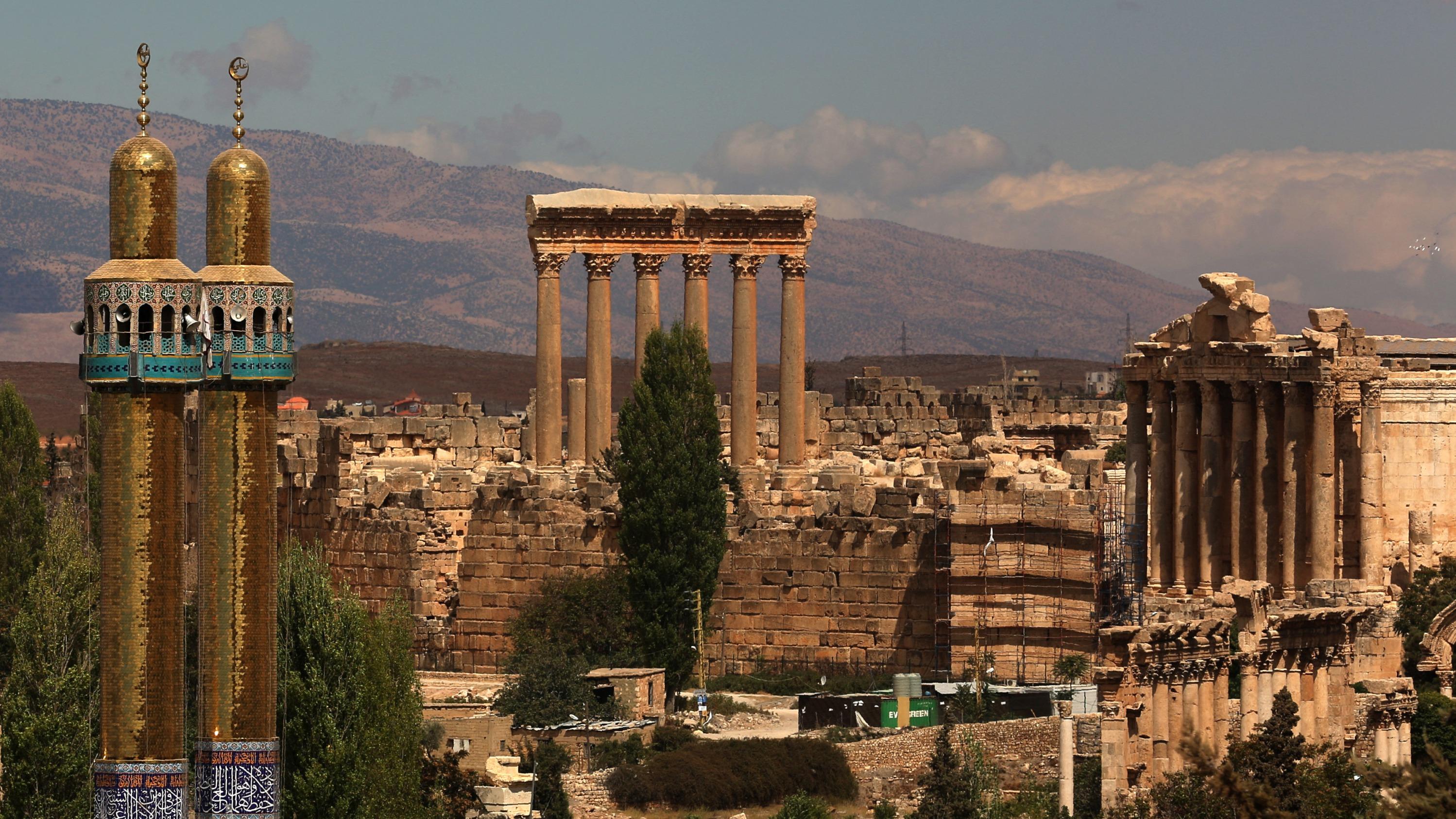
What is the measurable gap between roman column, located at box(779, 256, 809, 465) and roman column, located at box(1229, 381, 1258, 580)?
12886 millimetres

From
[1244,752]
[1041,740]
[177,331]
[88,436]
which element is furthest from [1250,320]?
[177,331]

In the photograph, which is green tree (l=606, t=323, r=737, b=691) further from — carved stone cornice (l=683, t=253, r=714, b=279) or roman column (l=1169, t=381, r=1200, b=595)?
carved stone cornice (l=683, t=253, r=714, b=279)

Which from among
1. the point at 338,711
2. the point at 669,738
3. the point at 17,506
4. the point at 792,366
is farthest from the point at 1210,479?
the point at 17,506

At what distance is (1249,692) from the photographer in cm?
3856

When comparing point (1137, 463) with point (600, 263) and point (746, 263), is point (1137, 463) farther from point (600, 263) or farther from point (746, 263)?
point (600, 263)

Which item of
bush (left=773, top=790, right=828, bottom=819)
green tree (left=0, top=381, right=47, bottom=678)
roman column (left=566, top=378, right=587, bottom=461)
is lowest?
bush (left=773, top=790, right=828, bottom=819)

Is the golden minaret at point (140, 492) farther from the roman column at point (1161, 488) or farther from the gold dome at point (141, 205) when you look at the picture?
the roman column at point (1161, 488)

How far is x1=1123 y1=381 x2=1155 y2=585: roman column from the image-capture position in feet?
156

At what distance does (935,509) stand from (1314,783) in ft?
45.6

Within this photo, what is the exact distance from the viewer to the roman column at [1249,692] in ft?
126

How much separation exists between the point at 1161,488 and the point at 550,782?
487 inches

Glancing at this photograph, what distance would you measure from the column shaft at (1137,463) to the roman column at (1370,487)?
4.20m

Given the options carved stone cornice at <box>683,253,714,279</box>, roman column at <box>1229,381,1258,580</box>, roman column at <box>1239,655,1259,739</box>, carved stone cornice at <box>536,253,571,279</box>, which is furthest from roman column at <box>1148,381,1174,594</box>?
carved stone cornice at <box>536,253,571,279</box>

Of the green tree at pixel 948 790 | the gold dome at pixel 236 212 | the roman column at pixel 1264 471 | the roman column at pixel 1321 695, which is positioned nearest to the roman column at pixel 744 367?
the roman column at pixel 1264 471
